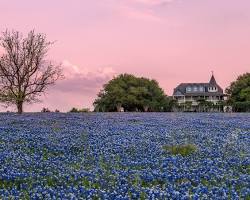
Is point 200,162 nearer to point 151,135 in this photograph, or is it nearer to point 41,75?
point 151,135

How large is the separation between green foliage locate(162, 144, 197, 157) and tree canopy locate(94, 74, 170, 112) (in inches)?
2411

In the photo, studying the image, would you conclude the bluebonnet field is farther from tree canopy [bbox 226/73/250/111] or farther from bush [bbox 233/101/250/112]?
tree canopy [bbox 226/73/250/111]

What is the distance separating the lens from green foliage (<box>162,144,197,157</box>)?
12.2 metres

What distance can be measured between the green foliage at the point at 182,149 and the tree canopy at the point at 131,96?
6123 cm

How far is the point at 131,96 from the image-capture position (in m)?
79.2

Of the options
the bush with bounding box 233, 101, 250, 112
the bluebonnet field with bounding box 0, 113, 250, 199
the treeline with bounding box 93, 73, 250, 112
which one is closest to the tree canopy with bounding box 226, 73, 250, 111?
the treeline with bounding box 93, 73, 250, 112

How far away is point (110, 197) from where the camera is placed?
7.26 meters

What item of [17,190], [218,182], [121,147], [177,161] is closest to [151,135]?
[121,147]

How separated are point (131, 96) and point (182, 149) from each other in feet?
219

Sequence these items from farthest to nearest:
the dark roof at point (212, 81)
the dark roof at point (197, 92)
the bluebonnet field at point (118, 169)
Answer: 1. the dark roof at point (212, 81)
2. the dark roof at point (197, 92)
3. the bluebonnet field at point (118, 169)

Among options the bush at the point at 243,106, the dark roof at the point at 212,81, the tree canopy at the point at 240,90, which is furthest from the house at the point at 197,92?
the bush at the point at 243,106

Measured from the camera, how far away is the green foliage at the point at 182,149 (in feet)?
40.1

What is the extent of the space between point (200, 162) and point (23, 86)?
84.4 feet

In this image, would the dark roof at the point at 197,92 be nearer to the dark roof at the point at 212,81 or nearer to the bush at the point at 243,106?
the dark roof at the point at 212,81
